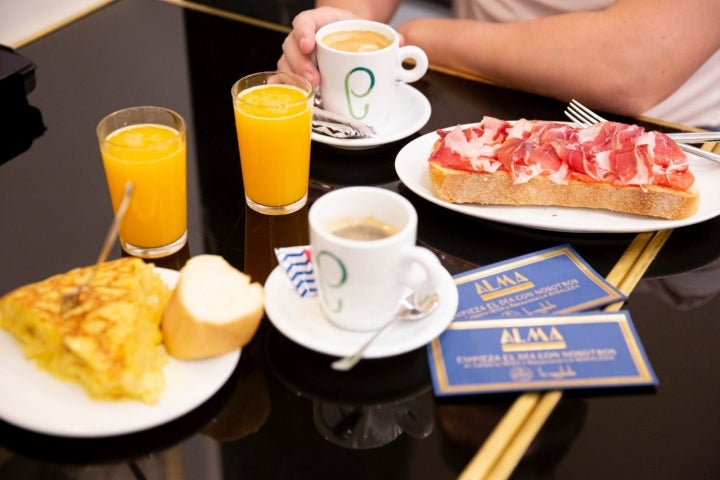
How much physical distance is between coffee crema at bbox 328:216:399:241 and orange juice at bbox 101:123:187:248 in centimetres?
29

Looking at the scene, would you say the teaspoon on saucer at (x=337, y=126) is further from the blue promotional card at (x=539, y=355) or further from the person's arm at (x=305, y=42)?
the blue promotional card at (x=539, y=355)

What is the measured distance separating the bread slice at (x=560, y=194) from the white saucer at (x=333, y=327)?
9.8 inches

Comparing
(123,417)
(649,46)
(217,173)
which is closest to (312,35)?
(217,173)

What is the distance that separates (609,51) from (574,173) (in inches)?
20.1

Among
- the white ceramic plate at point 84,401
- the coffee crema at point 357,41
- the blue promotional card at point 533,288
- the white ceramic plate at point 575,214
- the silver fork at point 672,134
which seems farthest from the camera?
the coffee crema at point 357,41

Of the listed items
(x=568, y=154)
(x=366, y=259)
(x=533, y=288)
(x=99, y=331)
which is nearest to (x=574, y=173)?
(x=568, y=154)

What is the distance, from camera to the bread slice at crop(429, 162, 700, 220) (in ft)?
3.98

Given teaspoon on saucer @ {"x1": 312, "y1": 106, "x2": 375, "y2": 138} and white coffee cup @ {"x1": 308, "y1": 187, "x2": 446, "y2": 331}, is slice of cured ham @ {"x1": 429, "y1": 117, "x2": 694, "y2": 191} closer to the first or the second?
teaspoon on saucer @ {"x1": 312, "y1": 106, "x2": 375, "y2": 138}

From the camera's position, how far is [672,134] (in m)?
1.43

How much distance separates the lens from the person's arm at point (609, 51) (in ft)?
5.13

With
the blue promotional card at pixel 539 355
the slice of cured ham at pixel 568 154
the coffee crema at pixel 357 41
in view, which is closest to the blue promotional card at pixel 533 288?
the blue promotional card at pixel 539 355

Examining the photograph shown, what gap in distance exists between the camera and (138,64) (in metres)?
1.74

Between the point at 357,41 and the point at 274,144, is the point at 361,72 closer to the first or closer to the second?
the point at 357,41

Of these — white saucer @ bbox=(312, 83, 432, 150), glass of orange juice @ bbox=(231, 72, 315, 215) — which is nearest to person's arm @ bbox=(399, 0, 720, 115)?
white saucer @ bbox=(312, 83, 432, 150)
